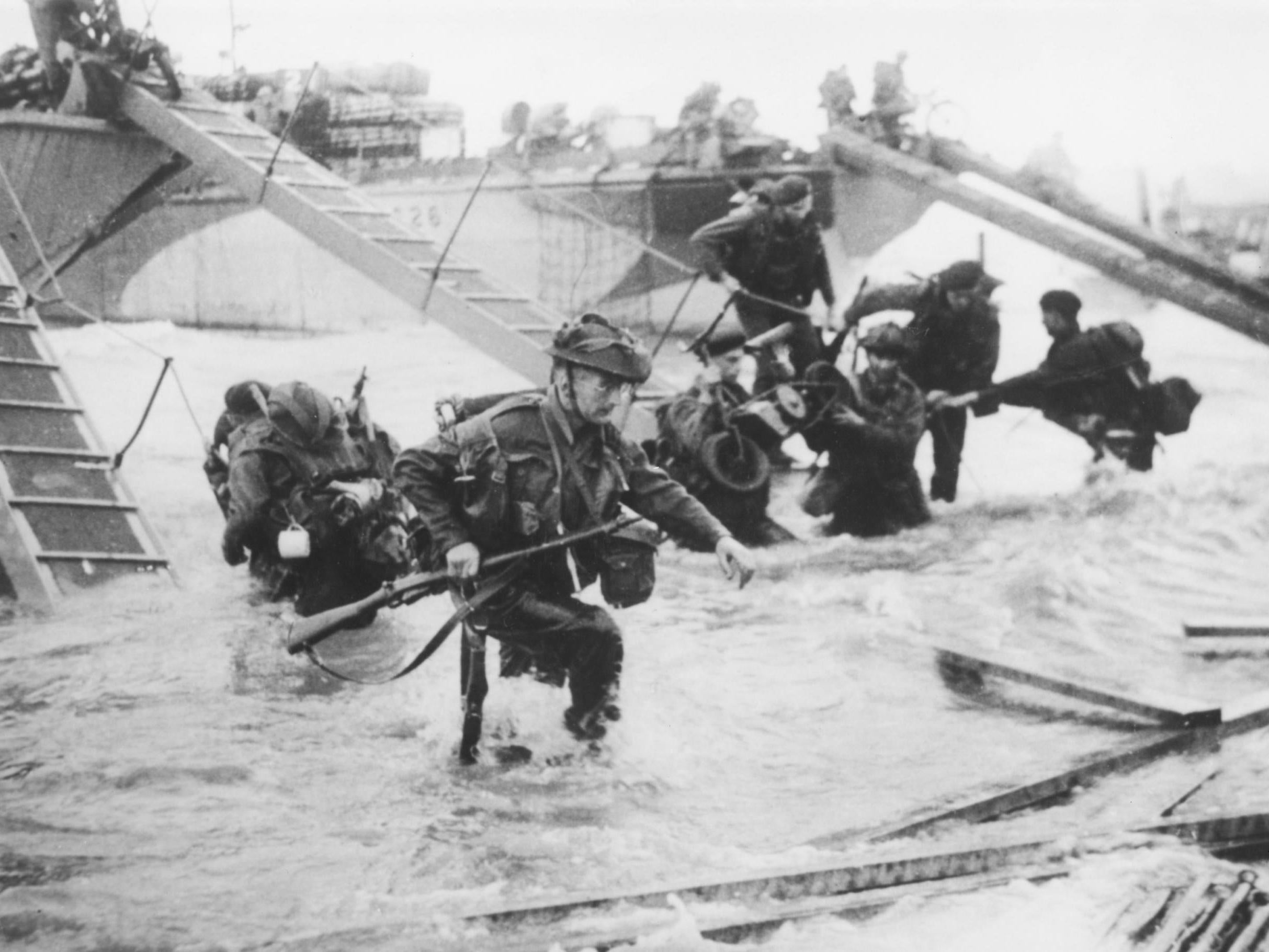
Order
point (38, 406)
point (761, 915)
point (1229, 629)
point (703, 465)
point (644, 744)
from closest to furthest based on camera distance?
point (761, 915), point (644, 744), point (1229, 629), point (38, 406), point (703, 465)

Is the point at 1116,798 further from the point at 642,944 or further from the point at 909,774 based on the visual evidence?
the point at 642,944

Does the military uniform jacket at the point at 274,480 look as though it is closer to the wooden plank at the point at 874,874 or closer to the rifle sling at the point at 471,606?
the rifle sling at the point at 471,606

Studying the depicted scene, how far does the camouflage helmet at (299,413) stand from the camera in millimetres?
5281

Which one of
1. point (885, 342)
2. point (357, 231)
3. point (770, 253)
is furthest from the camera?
point (770, 253)

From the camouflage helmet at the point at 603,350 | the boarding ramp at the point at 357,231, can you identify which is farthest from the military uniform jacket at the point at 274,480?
the boarding ramp at the point at 357,231

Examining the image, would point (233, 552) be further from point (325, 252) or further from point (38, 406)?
point (325, 252)

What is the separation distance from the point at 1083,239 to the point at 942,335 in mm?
2174

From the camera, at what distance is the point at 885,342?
7.45 m

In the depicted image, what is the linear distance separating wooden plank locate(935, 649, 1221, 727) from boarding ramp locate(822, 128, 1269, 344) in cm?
498

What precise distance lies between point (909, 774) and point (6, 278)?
5252mm

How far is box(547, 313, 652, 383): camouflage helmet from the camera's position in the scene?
3.79 metres

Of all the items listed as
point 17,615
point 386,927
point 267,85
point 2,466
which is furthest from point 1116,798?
point 267,85

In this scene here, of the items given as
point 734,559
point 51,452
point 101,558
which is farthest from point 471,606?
point 51,452

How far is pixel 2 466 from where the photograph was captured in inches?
211
